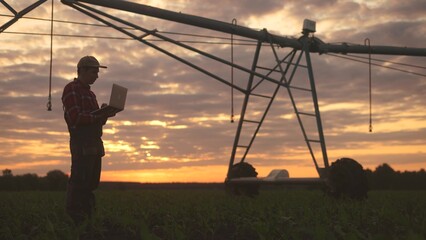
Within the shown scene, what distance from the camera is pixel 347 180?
11297 millimetres

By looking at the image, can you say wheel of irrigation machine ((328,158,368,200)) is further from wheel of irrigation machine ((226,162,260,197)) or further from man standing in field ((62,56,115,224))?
man standing in field ((62,56,115,224))

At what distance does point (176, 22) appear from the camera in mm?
11062

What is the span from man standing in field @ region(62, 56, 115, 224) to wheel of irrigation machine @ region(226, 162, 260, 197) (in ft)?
23.8

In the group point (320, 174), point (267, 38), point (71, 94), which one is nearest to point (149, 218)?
point (71, 94)

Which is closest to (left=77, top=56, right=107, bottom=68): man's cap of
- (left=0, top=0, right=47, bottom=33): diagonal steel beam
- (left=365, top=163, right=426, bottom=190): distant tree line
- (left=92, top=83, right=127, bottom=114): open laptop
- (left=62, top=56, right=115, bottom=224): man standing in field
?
(left=62, top=56, right=115, bottom=224): man standing in field

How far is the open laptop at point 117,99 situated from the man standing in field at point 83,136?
0.54 feet

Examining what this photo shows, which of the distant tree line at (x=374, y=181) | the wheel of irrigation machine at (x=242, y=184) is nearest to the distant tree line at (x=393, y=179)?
the distant tree line at (x=374, y=181)

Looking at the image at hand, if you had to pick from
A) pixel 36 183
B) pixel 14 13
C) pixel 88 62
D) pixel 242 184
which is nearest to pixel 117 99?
pixel 88 62

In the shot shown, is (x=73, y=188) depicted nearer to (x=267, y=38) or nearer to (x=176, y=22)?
(x=176, y=22)

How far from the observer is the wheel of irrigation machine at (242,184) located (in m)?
13.9

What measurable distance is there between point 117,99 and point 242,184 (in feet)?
26.3

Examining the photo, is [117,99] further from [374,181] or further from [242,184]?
[374,181]

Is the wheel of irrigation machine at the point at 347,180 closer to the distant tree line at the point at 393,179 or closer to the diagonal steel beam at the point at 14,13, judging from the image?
the diagonal steel beam at the point at 14,13

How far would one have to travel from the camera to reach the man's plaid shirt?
21.2 ft
